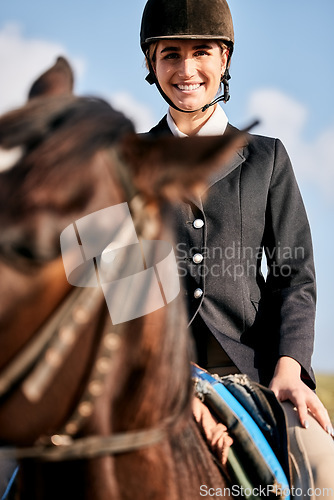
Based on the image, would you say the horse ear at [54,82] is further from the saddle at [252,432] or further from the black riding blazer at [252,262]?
the saddle at [252,432]

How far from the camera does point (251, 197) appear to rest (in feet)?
9.98

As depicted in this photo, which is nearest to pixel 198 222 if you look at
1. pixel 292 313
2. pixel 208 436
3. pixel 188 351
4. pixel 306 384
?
pixel 292 313

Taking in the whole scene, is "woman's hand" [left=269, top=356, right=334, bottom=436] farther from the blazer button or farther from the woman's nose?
the woman's nose

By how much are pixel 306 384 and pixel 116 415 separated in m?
1.63

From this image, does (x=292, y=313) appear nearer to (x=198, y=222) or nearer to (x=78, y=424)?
(x=198, y=222)

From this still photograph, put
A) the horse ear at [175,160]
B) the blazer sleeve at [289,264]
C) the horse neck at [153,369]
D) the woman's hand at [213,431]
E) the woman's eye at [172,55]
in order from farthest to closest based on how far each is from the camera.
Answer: the woman's eye at [172,55] < the blazer sleeve at [289,264] < the woman's hand at [213,431] < the horse neck at [153,369] < the horse ear at [175,160]

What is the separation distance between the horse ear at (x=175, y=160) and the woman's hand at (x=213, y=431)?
1.05m

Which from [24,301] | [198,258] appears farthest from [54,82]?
[198,258]

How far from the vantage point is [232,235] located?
9.66 ft

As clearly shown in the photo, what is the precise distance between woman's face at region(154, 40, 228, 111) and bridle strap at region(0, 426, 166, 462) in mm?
2154

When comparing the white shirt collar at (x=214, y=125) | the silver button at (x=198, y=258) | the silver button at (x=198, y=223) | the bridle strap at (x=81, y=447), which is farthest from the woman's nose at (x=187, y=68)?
the bridle strap at (x=81, y=447)

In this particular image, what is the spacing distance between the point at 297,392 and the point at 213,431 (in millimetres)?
617

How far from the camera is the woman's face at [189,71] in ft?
10.2

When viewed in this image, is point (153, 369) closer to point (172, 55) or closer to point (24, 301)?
point (24, 301)
